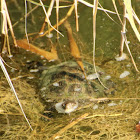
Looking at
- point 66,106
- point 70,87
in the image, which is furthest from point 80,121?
point 70,87

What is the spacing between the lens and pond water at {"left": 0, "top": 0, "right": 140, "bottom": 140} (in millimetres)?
2361

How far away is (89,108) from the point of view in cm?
266

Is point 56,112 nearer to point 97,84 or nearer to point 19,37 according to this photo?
point 97,84

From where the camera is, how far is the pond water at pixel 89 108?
2.36 m

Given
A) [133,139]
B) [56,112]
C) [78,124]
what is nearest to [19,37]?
[56,112]

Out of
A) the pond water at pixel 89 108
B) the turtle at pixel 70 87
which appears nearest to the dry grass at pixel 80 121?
the pond water at pixel 89 108

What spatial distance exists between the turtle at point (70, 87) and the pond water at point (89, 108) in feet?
0.33

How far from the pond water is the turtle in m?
0.10

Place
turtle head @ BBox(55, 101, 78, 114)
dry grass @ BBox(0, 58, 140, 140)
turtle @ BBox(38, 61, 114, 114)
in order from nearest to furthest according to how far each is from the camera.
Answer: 1. dry grass @ BBox(0, 58, 140, 140)
2. turtle head @ BBox(55, 101, 78, 114)
3. turtle @ BBox(38, 61, 114, 114)

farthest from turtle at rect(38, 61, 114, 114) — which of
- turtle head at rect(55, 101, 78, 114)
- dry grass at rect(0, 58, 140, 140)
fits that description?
dry grass at rect(0, 58, 140, 140)

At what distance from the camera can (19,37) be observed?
3900mm

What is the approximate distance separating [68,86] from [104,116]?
1.91 ft

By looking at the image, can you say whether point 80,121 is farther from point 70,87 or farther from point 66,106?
point 70,87

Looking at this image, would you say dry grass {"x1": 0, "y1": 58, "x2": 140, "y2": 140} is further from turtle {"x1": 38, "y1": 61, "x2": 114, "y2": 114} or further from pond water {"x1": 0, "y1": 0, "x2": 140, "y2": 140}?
turtle {"x1": 38, "y1": 61, "x2": 114, "y2": 114}
